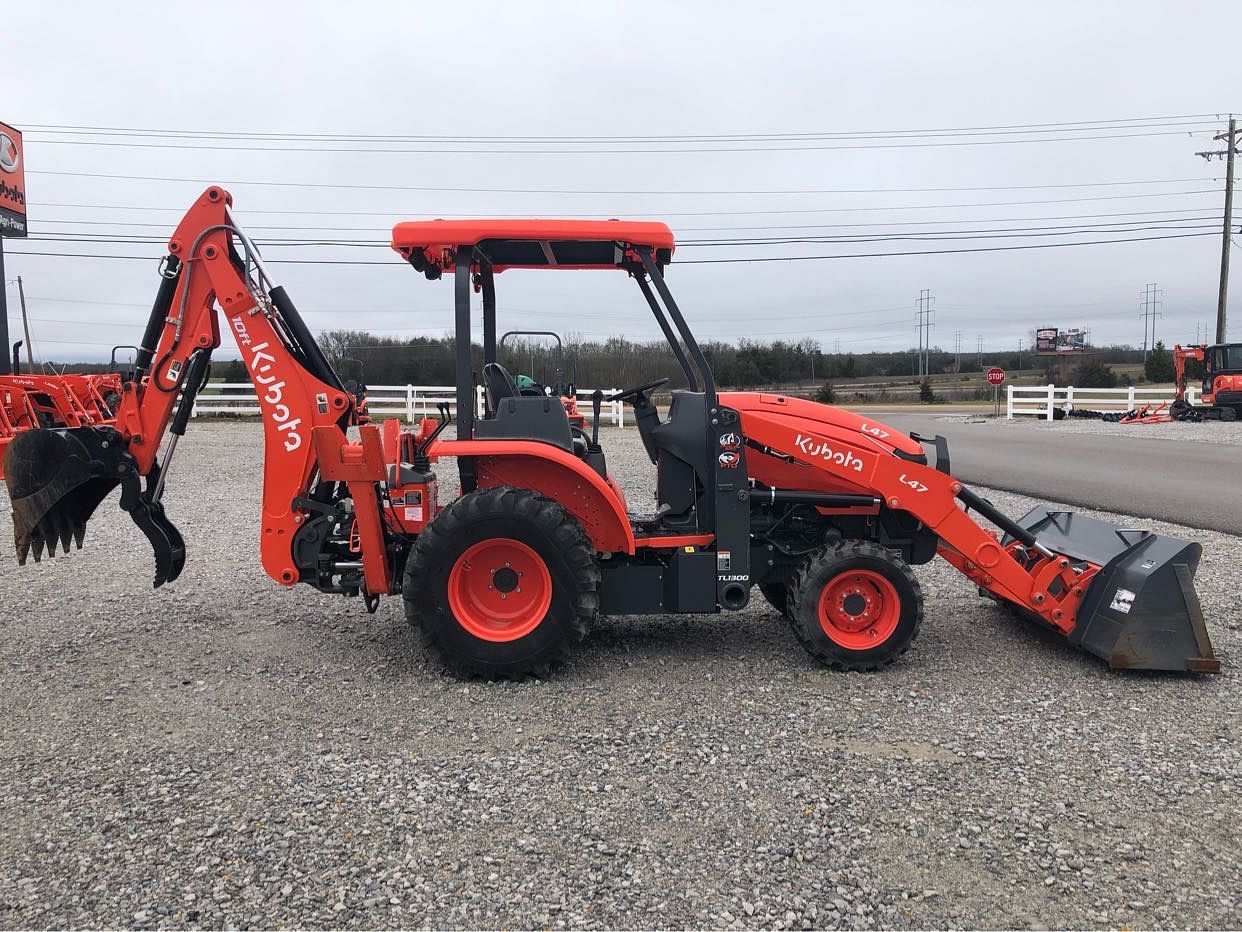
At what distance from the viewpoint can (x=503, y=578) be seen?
4.51 m

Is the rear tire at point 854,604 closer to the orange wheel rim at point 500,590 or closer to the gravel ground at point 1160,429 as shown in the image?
the orange wheel rim at point 500,590

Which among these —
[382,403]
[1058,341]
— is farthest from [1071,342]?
[382,403]

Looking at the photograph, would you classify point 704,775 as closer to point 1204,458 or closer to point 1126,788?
point 1126,788

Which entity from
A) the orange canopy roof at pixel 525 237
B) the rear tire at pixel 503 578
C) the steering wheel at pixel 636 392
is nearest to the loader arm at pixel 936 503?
the steering wheel at pixel 636 392

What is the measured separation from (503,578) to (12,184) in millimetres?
24764

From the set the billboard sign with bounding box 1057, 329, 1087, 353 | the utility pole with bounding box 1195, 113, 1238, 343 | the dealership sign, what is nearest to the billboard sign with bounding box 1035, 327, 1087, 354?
the billboard sign with bounding box 1057, 329, 1087, 353

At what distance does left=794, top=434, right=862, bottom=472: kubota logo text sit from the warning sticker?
1.45 m

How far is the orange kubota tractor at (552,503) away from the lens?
441 cm

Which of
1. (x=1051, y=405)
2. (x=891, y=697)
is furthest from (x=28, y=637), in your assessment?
(x=1051, y=405)

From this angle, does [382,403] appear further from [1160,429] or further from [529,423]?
[1160,429]

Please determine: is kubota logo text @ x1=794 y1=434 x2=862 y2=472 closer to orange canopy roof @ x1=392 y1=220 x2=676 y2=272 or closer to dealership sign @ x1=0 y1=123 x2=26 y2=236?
orange canopy roof @ x1=392 y1=220 x2=676 y2=272

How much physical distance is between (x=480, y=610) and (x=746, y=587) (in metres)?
1.44

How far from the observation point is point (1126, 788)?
3.31 m

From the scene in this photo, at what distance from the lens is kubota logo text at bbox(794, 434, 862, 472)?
473cm
